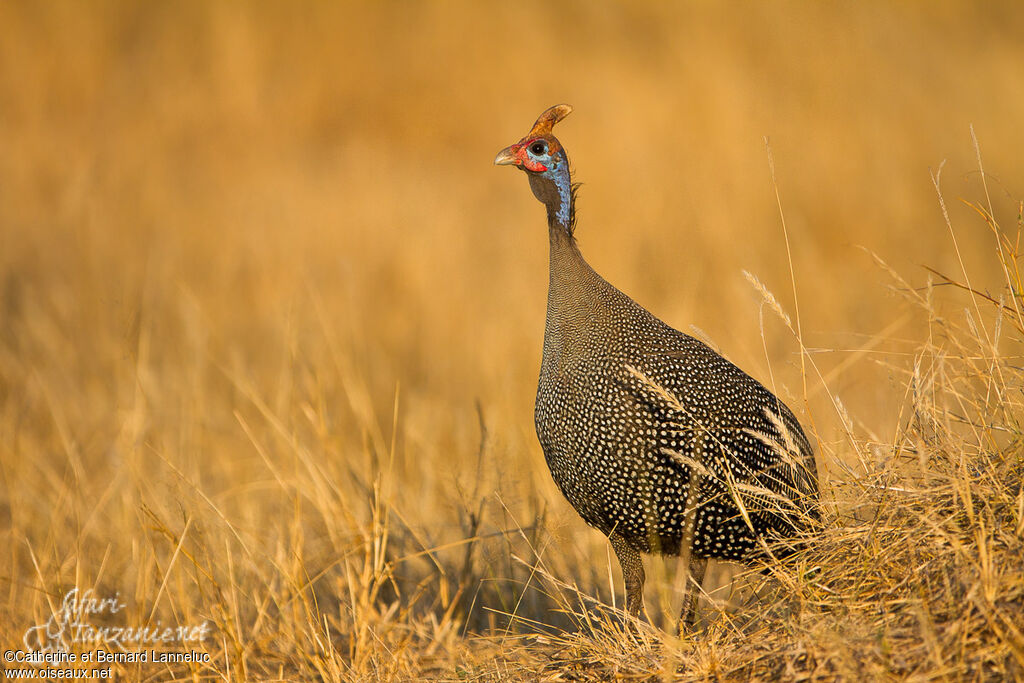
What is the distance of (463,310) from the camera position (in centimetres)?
698

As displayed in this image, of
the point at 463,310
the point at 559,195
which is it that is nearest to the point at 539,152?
the point at 559,195

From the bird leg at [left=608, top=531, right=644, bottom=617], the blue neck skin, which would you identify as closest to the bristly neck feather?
the blue neck skin

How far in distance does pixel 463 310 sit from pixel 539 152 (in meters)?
3.93

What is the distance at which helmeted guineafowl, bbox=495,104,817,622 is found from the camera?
2818mm

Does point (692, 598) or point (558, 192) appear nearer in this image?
point (692, 598)

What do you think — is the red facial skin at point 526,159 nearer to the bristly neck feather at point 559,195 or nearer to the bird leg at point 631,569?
the bristly neck feather at point 559,195

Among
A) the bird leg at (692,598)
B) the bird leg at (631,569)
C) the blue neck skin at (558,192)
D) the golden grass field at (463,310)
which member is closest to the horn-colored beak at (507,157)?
the blue neck skin at (558,192)

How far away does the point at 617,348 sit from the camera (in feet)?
9.66

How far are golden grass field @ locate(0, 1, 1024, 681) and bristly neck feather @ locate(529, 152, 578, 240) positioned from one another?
0.69 m

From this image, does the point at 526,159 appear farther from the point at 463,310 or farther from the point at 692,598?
the point at 463,310

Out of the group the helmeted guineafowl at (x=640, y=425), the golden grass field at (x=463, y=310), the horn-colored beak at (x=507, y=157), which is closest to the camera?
the golden grass field at (x=463, y=310)

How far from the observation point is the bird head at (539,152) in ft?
10.1

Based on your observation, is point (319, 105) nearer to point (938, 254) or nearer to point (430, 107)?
point (430, 107)

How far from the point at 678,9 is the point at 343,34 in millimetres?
3164
